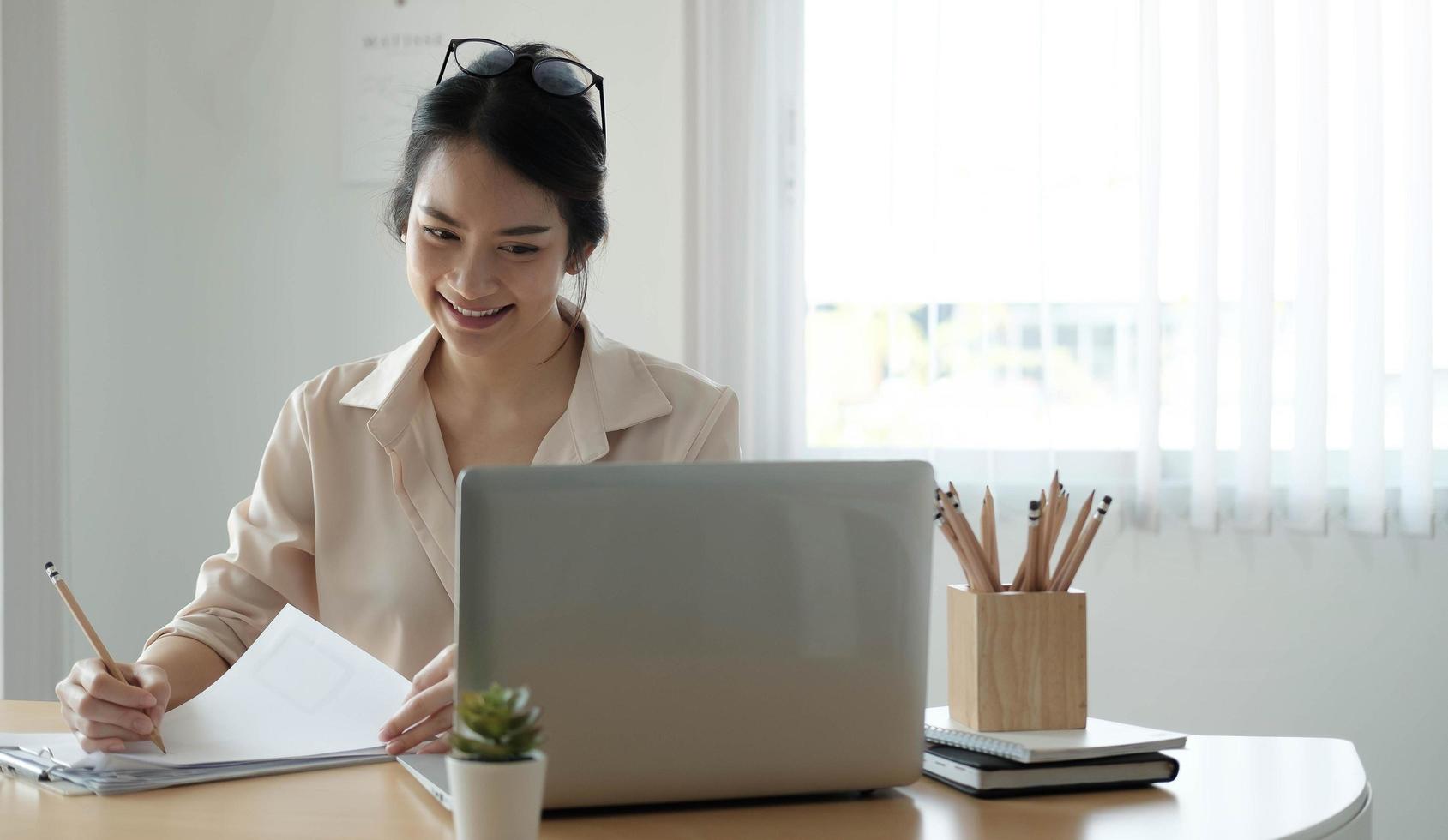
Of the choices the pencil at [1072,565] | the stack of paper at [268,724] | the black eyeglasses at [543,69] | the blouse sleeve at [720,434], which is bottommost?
the stack of paper at [268,724]

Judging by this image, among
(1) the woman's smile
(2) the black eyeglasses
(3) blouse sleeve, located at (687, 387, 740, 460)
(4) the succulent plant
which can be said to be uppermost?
(2) the black eyeglasses

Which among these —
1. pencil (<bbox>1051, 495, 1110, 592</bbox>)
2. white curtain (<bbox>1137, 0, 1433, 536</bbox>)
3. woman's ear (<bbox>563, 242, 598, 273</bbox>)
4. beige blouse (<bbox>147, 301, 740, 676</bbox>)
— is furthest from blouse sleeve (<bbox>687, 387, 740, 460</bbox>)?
white curtain (<bbox>1137, 0, 1433, 536</bbox>)

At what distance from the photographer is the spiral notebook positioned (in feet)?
3.27

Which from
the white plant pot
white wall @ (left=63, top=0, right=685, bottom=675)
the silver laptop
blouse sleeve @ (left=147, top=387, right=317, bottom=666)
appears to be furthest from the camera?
white wall @ (left=63, top=0, right=685, bottom=675)

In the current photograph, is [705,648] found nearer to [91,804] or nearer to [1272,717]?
[91,804]

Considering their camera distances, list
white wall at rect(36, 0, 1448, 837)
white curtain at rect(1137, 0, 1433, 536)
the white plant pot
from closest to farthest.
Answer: the white plant pot
white curtain at rect(1137, 0, 1433, 536)
white wall at rect(36, 0, 1448, 837)

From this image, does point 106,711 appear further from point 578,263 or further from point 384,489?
point 578,263

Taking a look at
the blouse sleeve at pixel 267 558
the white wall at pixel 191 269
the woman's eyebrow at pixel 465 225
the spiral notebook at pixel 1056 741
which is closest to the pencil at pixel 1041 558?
the spiral notebook at pixel 1056 741

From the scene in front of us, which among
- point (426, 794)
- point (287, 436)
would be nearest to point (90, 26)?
point (287, 436)

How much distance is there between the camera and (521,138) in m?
1.51

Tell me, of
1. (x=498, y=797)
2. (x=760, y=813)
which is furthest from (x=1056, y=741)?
(x=498, y=797)

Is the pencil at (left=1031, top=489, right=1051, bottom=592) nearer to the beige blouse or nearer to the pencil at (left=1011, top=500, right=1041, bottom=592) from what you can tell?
the pencil at (left=1011, top=500, right=1041, bottom=592)

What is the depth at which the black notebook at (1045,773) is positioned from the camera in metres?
0.99

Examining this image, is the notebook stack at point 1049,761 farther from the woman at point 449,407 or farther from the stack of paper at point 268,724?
the woman at point 449,407
